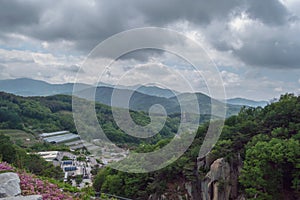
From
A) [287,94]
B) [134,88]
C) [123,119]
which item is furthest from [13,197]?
[287,94]

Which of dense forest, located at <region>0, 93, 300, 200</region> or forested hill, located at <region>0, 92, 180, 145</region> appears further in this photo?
forested hill, located at <region>0, 92, 180, 145</region>

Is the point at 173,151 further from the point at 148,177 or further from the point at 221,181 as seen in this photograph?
the point at 221,181

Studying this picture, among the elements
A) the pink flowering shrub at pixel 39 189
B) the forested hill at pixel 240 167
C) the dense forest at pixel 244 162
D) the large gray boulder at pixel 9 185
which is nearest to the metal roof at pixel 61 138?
the dense forest at pixel 244 162

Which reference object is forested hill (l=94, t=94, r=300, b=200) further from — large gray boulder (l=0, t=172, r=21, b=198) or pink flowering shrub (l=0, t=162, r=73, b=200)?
large gray boulder (l=0, t=172, r=21, b=198)

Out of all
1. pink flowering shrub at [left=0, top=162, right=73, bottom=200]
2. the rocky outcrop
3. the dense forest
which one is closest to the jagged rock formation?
pink flowering shrub at [left=0, top=162, right=73, bottom=200]

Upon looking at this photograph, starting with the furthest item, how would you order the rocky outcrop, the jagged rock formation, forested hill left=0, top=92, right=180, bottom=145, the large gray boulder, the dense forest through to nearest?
forested hill left=0, top=92, right=180, bottom=145
the rocky outcrop
the dense forest
the large gray boulder
the jagged rock formation

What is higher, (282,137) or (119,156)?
(282,137)

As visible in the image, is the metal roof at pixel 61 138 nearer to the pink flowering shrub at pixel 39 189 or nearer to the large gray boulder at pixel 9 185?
the pink flowering shrub at pixel 39 189
